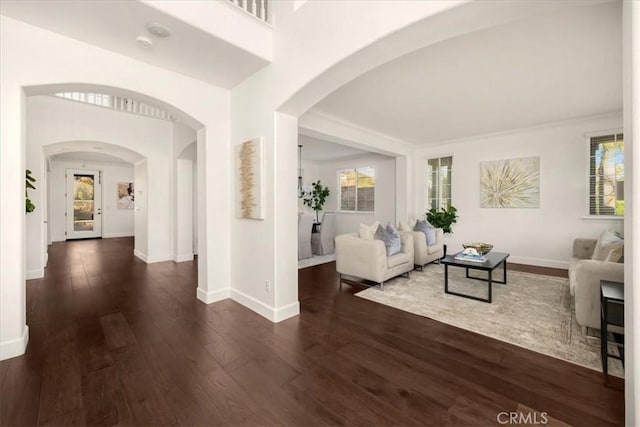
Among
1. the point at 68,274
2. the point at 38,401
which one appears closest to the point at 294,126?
the point at 38,401

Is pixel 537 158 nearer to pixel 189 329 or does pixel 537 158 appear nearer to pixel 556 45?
pixel 556 45

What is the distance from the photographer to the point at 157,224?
5.80 meters

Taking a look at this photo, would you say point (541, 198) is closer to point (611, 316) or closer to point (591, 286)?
point (591, 286)

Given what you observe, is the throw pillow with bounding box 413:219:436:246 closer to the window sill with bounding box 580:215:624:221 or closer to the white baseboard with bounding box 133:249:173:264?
the window sill with bounding box 580:215:624:221

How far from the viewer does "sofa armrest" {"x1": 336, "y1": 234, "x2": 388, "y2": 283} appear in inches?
151

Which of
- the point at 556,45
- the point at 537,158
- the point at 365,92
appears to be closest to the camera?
the point at 556,45

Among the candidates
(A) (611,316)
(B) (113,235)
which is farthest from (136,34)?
(B) (113,235)

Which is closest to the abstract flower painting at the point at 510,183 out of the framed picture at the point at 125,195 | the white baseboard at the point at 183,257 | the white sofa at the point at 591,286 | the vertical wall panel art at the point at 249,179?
the white sofa at the point at 591,286

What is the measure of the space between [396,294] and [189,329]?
252 cm

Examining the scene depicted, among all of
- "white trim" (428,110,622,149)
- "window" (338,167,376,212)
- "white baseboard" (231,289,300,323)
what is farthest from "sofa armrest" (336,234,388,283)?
"window" (338,167,376,212)

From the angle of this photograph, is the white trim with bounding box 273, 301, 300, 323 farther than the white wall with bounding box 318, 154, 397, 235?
No

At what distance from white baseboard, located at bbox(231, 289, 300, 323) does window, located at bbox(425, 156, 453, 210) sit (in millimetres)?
4991

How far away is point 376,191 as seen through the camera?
805cm

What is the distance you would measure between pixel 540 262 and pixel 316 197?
5.94m
